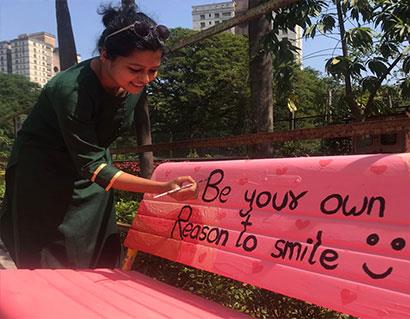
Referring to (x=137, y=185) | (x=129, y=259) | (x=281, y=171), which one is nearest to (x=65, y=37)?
(x=129, y=259)

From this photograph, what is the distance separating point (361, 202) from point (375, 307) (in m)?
0.30

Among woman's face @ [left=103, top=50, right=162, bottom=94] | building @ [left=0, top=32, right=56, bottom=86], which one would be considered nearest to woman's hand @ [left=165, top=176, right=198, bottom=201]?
woman's face @ [left=103, top=50, right=162, bottom=94]

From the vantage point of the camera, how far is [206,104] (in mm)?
34344

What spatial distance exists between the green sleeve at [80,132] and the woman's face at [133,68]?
131mm

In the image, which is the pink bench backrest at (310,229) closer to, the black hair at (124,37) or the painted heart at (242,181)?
the painted heart at (242,181)

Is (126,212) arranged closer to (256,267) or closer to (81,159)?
(81,159)

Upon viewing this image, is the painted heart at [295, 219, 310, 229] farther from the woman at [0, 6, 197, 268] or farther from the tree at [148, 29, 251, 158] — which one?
the tree at [148, 29, 251, 158]

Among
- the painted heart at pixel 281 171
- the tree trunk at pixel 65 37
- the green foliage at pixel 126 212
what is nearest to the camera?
the painted heart at pixel 281 171

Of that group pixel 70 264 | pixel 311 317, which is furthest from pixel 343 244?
pixel 70 264

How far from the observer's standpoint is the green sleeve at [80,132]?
5.78ft

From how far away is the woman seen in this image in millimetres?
1764

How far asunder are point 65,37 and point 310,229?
5083mm

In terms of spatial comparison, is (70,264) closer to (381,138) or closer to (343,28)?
(381,138)

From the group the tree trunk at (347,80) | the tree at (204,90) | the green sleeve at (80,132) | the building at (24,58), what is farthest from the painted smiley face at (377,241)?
the building at (24,58)
